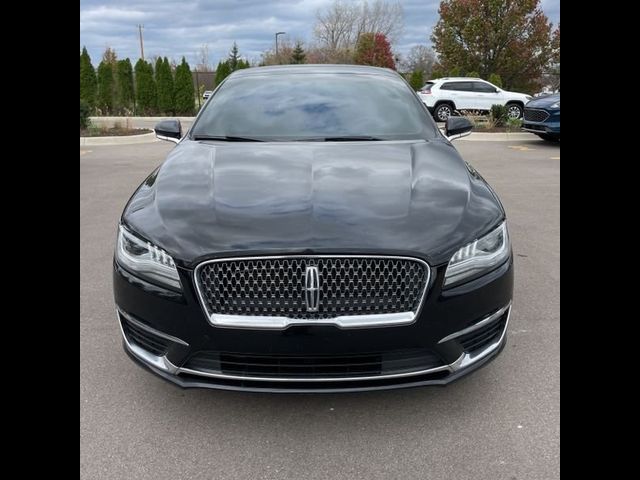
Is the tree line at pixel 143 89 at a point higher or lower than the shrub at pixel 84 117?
higher

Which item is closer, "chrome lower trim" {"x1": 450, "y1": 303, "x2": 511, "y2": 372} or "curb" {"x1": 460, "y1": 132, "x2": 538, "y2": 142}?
"chrome lower trim" {"x1": 450, "y1": 303, "x2": 511, "y2": 372}

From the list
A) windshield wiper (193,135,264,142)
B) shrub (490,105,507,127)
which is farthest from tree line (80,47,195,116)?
windshield wiper (193,135,264,142)

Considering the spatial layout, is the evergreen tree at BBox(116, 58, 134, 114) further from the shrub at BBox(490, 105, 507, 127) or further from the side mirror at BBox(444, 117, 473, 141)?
the side mirror at BBox(444, 117, 473, 141)

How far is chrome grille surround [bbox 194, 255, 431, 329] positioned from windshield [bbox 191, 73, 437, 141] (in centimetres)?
154

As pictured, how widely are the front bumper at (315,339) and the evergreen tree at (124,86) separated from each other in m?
24.6

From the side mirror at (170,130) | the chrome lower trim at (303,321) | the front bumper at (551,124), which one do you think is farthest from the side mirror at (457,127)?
the front bumper at (551,124)

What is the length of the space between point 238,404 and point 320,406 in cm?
40

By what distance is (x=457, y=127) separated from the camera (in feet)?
14.8

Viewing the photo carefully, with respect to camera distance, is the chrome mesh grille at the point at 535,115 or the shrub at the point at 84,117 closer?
the chrome mesh grille at the point at 535,115

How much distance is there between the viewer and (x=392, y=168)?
307cm

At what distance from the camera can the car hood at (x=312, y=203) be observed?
7.76 feet

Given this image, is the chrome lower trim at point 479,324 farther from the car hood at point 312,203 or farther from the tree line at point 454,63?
the tree line at point 454,63

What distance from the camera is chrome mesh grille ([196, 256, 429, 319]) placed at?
2301 millimetres
